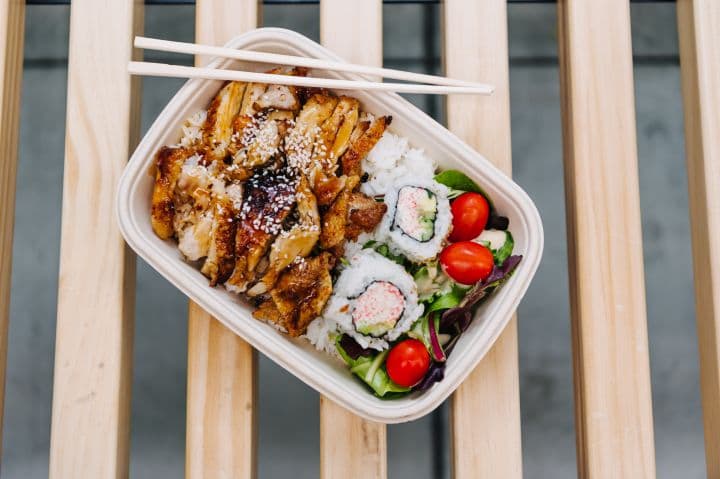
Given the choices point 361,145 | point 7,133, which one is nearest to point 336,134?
point 361,145

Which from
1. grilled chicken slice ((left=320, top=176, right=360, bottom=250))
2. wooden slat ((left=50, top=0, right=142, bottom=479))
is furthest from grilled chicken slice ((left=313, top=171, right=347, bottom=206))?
wooden slat ((left=50, top=0, right=142, bottom=479))

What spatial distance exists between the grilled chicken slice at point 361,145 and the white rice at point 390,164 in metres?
0.04

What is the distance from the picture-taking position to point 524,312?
2.20 m

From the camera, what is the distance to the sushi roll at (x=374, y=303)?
4.69 ft

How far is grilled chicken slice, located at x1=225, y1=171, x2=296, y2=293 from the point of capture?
1.40 meters

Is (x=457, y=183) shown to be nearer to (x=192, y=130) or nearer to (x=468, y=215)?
(x=468, y=215)

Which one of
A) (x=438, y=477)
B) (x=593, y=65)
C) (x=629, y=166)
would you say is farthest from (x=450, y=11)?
(x=438, y=477)

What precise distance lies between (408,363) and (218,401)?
473mm

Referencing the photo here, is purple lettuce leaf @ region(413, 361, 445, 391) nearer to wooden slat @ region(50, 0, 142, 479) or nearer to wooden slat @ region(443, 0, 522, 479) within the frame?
wooden slat @ region(443, 0, 522, 479)

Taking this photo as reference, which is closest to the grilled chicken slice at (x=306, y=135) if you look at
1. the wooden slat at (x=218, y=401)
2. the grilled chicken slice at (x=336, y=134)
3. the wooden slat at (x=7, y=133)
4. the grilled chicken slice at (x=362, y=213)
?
the grilled chicken slice at (x=336, y=134)

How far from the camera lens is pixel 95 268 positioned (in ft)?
5.30

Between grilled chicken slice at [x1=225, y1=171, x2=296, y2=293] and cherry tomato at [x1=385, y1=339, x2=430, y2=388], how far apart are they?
1.09ft

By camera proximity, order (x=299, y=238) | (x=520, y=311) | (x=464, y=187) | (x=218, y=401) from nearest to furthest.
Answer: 1. (x=299, y=238)
2. (x=464, y=187)
3. (x=218, y=401)
4. (x=520, y=311)

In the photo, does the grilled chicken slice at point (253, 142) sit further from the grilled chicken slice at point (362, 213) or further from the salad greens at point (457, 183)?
the salad greens at point (457, 183)
